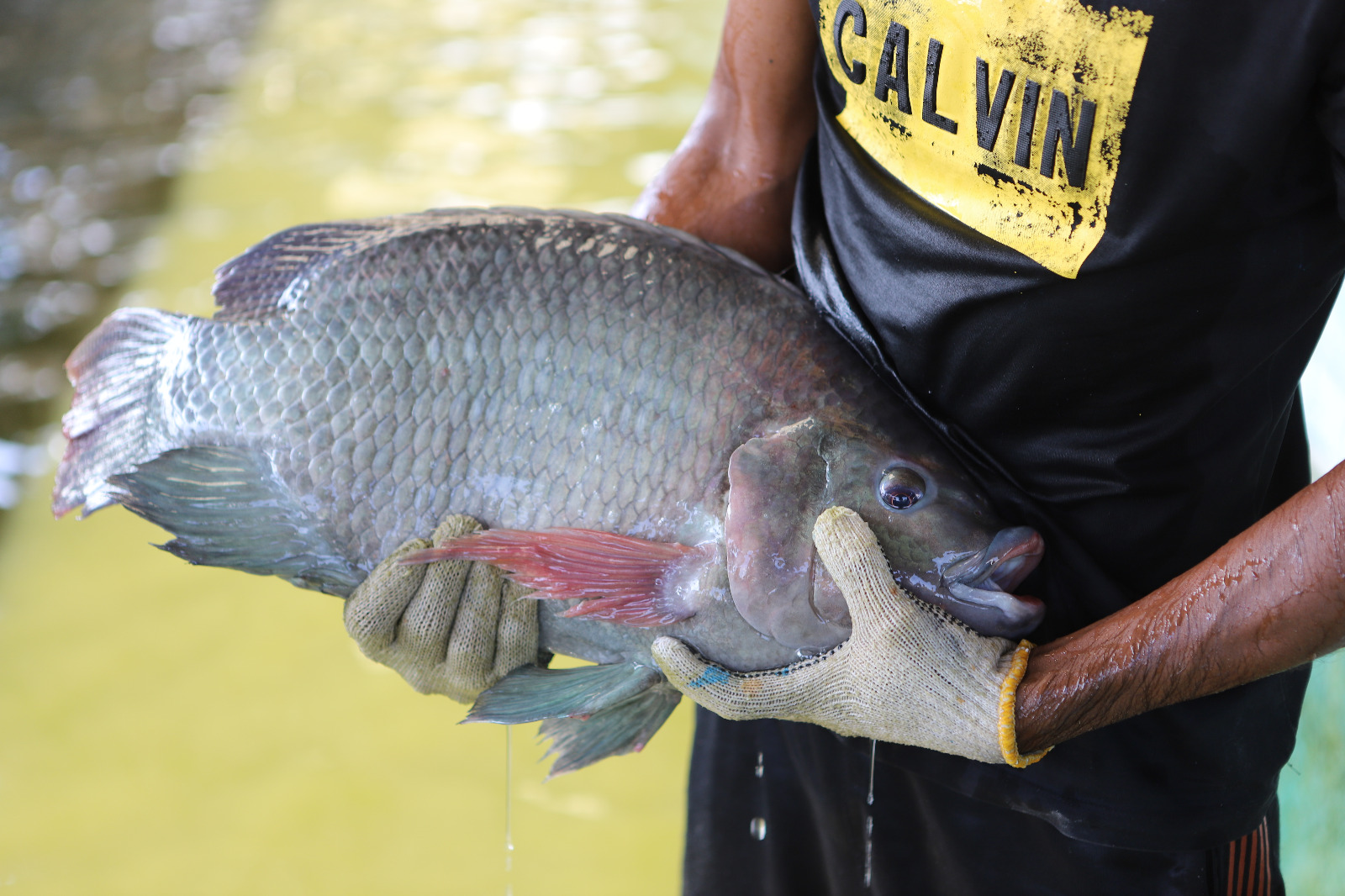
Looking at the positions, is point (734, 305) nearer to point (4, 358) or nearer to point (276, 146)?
point (4, 358)

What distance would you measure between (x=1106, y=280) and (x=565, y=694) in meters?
0.86

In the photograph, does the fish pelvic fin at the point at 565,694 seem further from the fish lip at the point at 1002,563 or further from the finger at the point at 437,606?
the fish lip at the point at 1002,563

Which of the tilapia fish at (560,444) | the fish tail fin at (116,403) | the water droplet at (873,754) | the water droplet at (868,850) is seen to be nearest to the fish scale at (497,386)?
the tilapia fish at (560,444)

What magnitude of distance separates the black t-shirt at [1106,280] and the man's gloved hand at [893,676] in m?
0.17

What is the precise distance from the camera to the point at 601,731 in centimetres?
160

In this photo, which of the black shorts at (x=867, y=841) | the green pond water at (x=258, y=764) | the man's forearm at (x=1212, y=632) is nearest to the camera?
the man's forearm at (x=1212, y=632)

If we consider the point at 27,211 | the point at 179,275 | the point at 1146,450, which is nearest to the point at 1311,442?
the point at 1146,450

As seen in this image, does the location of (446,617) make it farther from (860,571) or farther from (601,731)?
(860,571)

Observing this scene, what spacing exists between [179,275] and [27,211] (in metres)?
1.03

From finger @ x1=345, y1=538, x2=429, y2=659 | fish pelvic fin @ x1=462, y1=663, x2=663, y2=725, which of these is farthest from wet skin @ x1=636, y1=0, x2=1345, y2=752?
finger @ x1=345, y1=538, x2=429, y2=659

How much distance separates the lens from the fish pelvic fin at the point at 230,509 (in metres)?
1.54

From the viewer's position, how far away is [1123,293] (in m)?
1.15

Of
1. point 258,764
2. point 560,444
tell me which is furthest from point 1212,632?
point 258,764

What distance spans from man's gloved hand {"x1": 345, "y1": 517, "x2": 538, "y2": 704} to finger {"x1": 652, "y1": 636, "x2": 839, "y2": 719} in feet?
0.74
